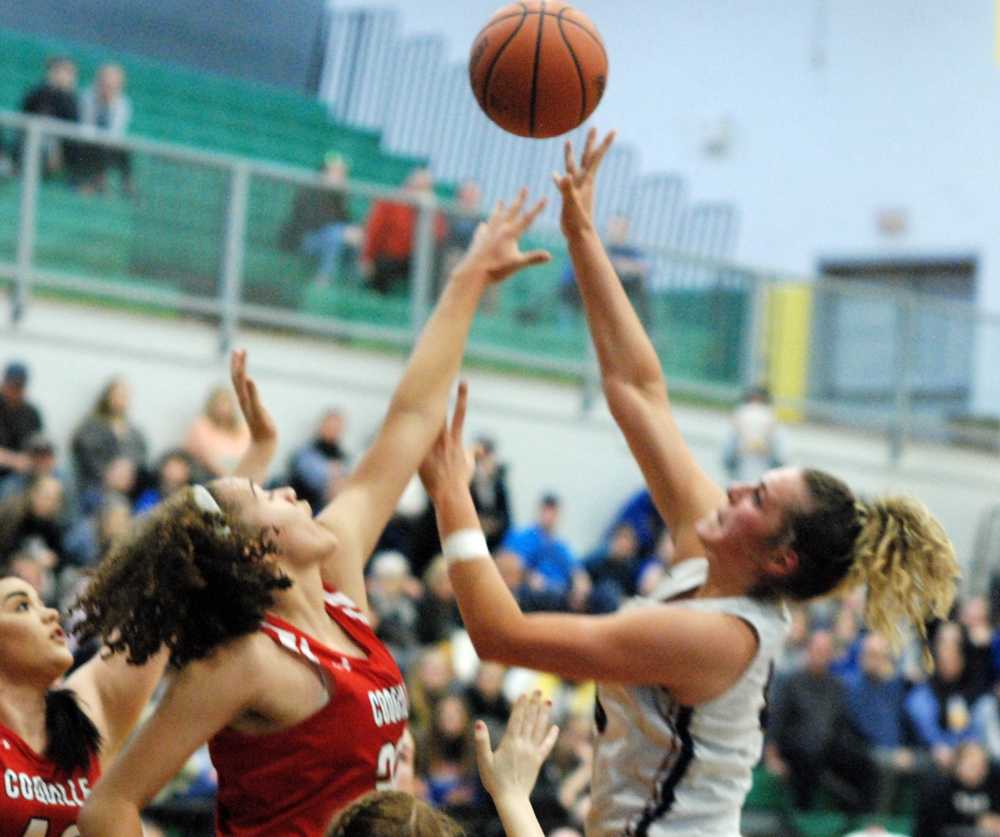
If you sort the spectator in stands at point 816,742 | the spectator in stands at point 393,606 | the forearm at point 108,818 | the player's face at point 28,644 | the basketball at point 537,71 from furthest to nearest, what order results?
the spectator in stands at point 816,742 < the spectator in stands at point 393,606 < the basketball at point 537,71 < the player's face at point 28,644 < the forearm at point 108,818

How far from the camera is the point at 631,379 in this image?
4.01 m

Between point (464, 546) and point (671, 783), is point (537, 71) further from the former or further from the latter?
point (671, 783)

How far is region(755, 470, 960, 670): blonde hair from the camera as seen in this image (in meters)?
3.56

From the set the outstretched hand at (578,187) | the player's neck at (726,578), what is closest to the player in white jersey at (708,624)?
the player's neck at (726,578)

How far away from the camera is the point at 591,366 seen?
12070mm

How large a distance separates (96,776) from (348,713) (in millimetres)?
803

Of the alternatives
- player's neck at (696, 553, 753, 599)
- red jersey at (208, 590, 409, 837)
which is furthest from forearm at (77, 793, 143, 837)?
player's neck at (696, 553, 753, 599)

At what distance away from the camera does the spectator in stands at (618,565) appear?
1098 cm

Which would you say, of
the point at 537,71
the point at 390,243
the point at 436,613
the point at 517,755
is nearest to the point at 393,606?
the point at 436,613

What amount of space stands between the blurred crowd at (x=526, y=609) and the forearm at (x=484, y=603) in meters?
4.41

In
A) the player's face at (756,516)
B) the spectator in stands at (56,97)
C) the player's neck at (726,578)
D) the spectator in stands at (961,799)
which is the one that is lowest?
the spectator in stands at (961,799)

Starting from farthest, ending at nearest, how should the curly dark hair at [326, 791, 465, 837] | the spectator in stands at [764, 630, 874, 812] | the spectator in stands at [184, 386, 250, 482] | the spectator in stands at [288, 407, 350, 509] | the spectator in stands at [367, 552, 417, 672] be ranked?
the spectator in stands at [764, 630, 874, 812]
the spectator in stands at [288, 407, 350, 509]
the spectator in stands at [184, 386, 250, 482]
the spectator in stands at [367, 552, 417, 672]
the curly dark hair at [326, 791, 465, 837]

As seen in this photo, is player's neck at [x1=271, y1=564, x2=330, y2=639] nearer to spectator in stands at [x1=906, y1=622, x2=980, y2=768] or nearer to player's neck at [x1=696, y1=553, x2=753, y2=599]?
player's neck at [x1=696, y1=553, x2=753, y2=599]

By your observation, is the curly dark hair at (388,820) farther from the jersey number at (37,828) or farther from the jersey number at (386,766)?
→ the jersey number at (37,828)
